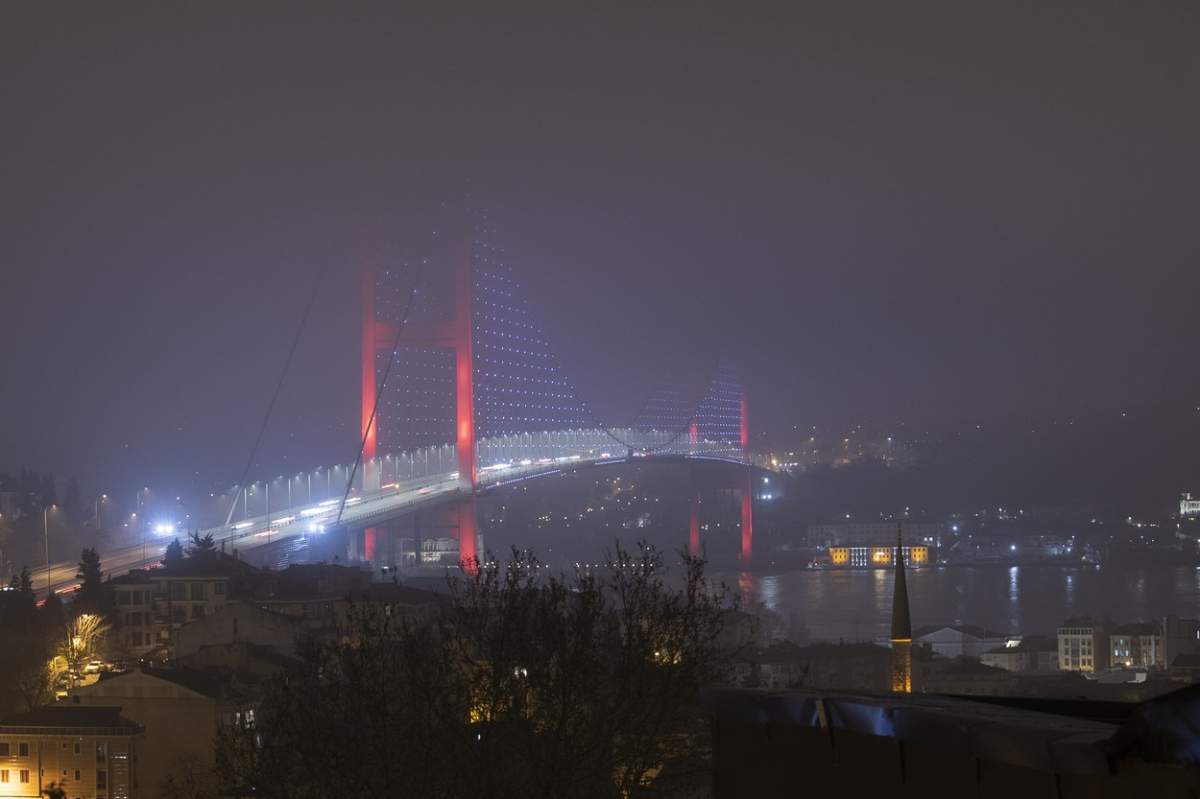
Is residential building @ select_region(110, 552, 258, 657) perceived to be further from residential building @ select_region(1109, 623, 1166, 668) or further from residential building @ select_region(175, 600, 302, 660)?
residential building @ select_region(1109, 623, 1166, 668)

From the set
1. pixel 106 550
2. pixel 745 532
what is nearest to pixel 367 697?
pixel 106 550

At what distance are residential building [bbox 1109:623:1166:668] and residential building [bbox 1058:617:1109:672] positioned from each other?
0.32 ft

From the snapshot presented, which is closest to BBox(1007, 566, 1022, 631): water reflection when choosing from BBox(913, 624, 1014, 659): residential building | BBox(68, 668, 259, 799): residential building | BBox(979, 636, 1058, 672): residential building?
BBox(913, 624, 1014, 659): residential building

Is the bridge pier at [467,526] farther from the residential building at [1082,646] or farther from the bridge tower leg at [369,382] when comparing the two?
the residential building at [1082,646]

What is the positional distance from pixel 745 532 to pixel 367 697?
24.6 m

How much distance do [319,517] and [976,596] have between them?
11.4 meters

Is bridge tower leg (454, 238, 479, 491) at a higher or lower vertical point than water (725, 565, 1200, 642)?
higher

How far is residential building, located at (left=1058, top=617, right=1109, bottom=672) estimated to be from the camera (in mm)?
18578

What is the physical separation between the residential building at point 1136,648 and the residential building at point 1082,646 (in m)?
0.10

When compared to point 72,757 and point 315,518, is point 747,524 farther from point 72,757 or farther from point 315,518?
point 72,757

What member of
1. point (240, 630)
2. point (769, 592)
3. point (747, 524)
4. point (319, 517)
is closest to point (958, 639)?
point (319, 517)

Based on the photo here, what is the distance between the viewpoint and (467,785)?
4.22 metres

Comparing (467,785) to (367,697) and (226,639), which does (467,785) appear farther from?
(226,639)

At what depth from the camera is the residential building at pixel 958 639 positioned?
59.7 feet
